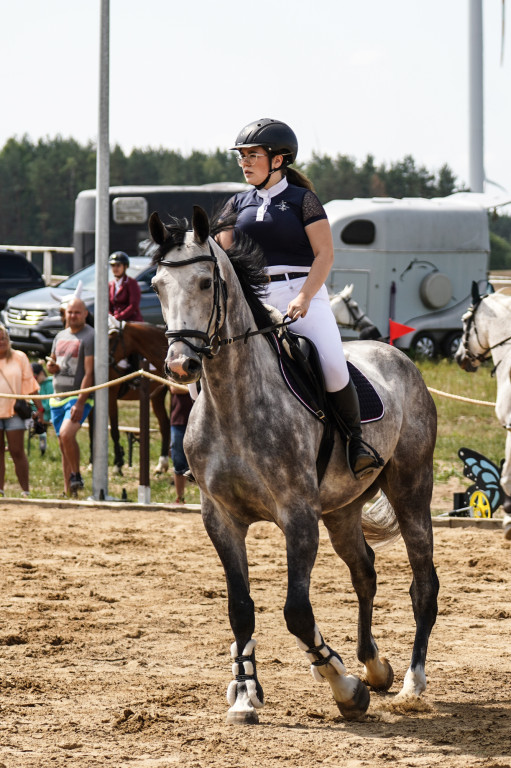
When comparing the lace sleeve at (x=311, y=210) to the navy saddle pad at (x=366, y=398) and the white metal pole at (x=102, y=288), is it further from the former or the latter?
the white metal pole at (x=102, y=288)

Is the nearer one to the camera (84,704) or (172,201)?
(84,704)

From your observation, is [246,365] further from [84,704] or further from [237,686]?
[84,704]

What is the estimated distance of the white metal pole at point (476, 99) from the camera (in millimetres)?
25734

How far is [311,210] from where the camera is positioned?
5.67 m

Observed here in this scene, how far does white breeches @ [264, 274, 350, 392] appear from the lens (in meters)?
5.72

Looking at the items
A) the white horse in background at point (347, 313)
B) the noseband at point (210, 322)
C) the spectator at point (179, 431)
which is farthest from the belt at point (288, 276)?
the white horse in background at point (347, 313)

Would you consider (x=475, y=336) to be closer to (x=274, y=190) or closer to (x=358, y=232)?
(x=274, y=190)

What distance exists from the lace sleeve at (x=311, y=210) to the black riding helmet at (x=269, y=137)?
23 centimetres

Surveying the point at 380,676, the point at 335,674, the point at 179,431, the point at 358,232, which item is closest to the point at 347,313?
the point at 358,232

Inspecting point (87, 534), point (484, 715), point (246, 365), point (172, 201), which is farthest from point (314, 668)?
point (172, 201)

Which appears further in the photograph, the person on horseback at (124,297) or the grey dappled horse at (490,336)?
the person on horseback at (124,297)

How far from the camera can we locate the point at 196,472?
216 inches

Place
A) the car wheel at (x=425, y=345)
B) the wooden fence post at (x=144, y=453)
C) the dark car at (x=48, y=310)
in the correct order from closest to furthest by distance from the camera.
→ the wooden fence post at (x=144, y=453) → the dark car at (x=48, y=310) → the car wheel at (x=425, y=345)

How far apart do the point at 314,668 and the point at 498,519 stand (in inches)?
223
